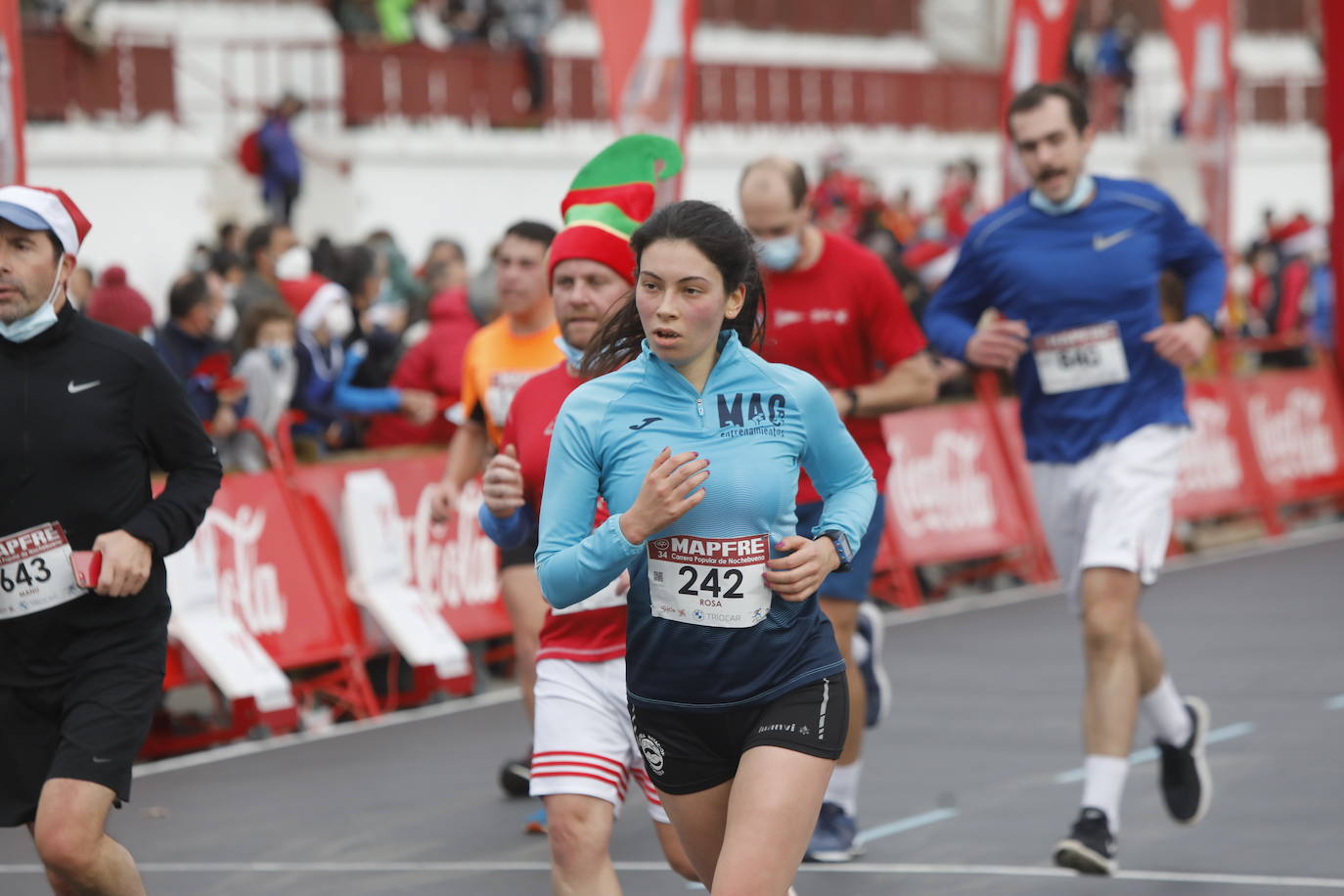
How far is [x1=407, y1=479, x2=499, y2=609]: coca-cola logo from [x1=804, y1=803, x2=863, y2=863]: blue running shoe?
429cm

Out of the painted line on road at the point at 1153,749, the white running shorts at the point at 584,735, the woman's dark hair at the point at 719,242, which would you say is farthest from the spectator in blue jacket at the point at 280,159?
the woman's dark hair at the point at 719,242

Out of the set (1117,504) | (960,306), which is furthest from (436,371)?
(1117,504)

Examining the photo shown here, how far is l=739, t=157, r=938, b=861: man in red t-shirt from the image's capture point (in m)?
7.32

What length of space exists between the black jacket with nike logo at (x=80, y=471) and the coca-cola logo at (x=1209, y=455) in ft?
38.2

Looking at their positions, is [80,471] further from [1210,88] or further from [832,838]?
[1210,88]

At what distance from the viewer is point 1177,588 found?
1420cm

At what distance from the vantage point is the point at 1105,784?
270 inches

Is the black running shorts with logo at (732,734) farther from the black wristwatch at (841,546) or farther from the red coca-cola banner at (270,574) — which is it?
the red coca-cola banner at (270,574)

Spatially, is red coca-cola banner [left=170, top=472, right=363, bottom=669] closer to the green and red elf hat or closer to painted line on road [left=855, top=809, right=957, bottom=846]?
painted line on road [left=855, top=809, right=957, bottom=846]

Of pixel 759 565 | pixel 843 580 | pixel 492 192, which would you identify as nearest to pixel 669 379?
pixel 759 565

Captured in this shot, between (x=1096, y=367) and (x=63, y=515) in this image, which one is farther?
(x=1096, y=367)

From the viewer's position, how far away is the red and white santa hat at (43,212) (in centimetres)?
544

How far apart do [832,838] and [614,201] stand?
2.43 m

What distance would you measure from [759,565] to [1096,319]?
3075 mm
